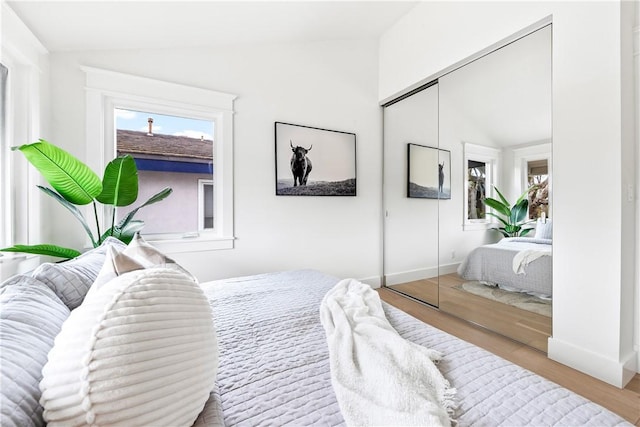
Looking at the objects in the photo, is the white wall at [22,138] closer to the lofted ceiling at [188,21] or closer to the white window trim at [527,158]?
the lofted ceiling at [188,21]

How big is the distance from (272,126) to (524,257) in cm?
246

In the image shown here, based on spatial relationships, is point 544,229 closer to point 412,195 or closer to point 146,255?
point 412,195

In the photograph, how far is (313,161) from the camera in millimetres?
3037

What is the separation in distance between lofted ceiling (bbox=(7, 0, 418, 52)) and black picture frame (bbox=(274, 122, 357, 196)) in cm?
86

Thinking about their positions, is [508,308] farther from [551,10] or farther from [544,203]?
[551,10]

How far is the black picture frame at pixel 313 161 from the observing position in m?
2.87

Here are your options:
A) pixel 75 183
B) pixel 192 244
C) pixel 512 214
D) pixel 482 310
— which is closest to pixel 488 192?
pixel 512 214

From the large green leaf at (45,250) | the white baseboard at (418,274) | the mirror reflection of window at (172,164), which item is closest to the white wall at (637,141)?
the white baseboard at (418,274)

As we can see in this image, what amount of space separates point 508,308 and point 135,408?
257cm

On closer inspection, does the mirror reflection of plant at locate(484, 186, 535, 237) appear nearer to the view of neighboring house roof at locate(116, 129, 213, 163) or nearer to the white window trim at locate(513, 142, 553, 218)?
the white window trim at locate(513, 142, 553, 218)

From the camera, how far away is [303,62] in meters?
2.97

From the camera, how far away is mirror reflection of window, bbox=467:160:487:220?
2406mm

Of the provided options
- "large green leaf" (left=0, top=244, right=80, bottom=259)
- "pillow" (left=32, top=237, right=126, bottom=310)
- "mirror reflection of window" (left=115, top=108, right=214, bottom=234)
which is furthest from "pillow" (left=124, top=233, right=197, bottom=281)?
"mirror reflection of window" (left=115, top=108, right=214, bottom=234)

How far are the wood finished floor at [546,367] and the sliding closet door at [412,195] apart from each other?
1.26 feet
